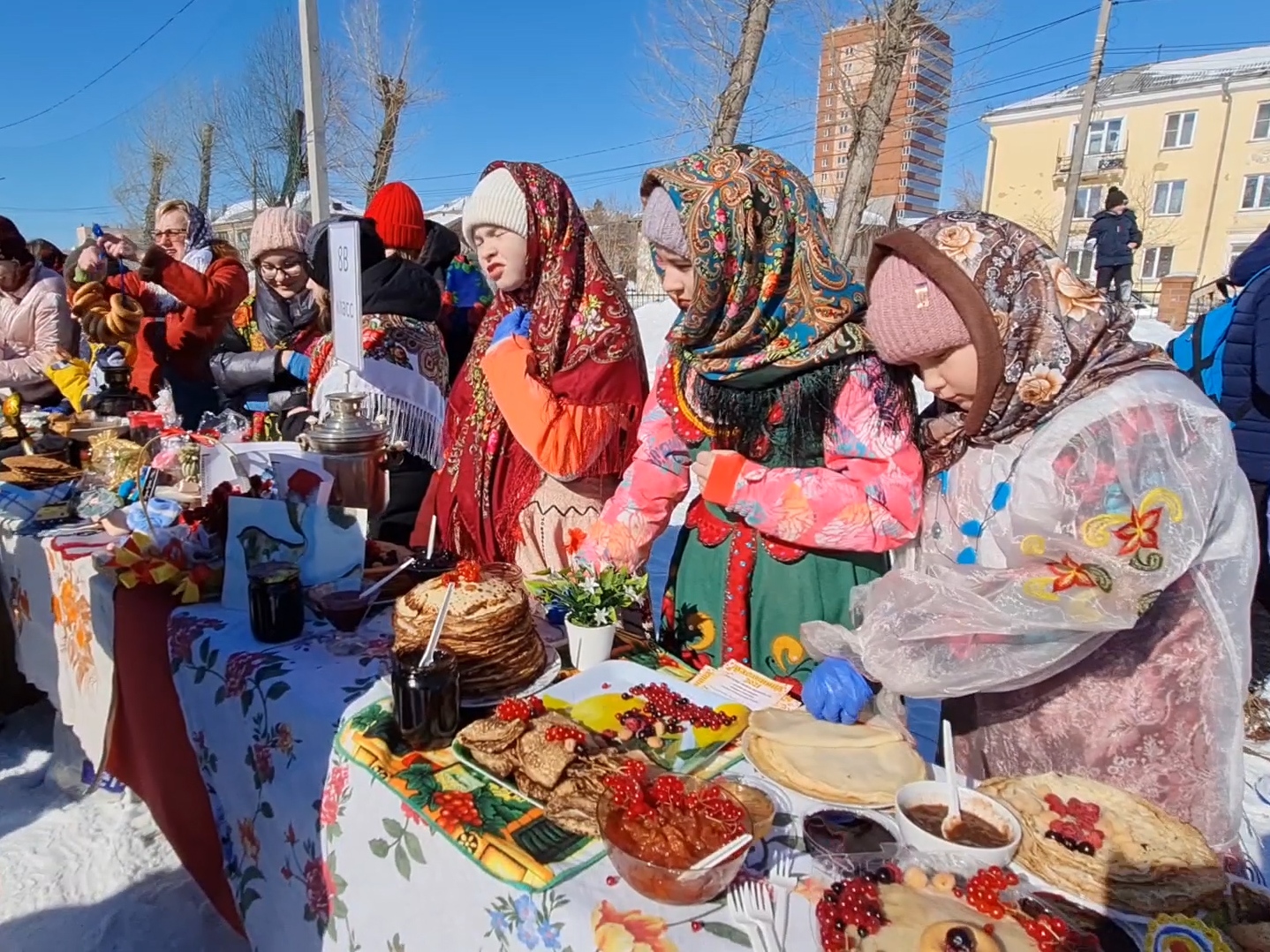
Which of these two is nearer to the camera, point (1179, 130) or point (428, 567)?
point (428, 567)

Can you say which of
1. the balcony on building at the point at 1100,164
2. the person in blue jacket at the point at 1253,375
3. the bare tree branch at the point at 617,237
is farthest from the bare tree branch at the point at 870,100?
the balcony on building at the point at 1100,164

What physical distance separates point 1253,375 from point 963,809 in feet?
10.3

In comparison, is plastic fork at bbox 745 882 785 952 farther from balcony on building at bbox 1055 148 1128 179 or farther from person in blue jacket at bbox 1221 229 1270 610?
balcony on building at bbox 1055 148 1128 179

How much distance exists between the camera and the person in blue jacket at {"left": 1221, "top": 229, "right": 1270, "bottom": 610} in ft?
9.64

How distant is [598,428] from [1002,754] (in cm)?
122

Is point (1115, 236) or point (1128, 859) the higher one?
point (1115, 236)

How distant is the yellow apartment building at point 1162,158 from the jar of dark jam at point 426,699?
30.2 metres

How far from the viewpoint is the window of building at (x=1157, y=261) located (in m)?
28.2

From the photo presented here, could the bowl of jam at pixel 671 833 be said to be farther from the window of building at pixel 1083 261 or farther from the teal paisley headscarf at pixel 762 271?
the window of building at pixel 1083 261

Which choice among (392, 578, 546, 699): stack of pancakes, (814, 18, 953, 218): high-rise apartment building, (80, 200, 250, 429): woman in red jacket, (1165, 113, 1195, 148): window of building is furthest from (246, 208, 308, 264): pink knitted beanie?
(1165, 113, 1195, 148): window of building

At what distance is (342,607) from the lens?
5.04 feet

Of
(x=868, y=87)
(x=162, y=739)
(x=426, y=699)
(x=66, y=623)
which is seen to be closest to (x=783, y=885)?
(x=426, y=699)

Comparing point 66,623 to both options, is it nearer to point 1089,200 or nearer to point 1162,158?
point 1162,158

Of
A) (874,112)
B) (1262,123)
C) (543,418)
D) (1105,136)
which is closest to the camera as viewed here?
(543,418)
